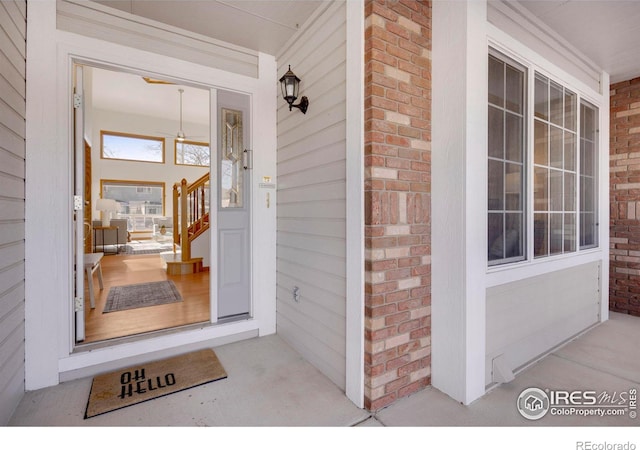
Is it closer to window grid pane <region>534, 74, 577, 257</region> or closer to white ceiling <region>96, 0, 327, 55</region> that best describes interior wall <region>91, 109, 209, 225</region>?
white ceiling <region>96, 0, 327, 55</region>

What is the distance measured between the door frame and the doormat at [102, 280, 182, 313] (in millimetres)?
1122

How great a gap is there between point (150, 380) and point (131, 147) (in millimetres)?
9386

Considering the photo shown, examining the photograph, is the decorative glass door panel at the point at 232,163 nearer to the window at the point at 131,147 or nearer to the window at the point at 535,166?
the window at the point at 535,166

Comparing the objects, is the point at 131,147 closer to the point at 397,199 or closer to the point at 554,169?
the point at 397,199

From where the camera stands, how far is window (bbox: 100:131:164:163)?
9.21 metres

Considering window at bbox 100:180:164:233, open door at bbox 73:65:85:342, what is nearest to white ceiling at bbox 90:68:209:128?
window at bbox 100:180:164:233

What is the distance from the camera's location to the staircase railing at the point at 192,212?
5309mm

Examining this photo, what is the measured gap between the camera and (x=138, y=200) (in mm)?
10047

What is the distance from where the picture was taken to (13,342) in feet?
6.01

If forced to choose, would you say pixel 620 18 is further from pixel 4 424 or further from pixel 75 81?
pixel 4 424

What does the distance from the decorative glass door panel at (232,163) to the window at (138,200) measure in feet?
27.7

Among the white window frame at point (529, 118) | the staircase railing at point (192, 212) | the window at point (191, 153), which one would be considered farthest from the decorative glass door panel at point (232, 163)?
the window at point (191, 153)

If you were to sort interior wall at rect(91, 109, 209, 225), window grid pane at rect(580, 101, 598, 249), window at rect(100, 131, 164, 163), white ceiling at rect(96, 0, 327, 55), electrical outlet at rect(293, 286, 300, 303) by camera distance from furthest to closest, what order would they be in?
window at rect(100, 131, 164, 163), interior wall at rect(91, 109, 209, 225), window grid pane at rect(580, 101, 598, 249), electrical outlet at rect(293, 286, 300, 303), white ceiling at rect(96, 0, 327, 55)

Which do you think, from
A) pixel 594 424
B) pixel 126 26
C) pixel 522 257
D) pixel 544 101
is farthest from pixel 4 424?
pixel 544 101
